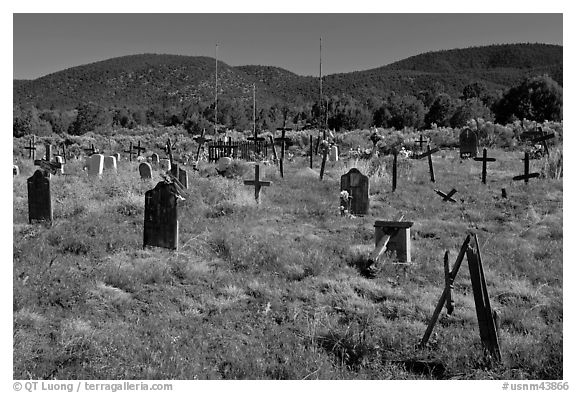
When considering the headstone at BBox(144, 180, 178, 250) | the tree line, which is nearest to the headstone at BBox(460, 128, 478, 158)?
the tree line

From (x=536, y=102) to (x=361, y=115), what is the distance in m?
17.6

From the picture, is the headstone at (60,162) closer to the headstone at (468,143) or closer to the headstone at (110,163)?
the headstone at (110,163)

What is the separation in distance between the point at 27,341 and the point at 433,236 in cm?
793

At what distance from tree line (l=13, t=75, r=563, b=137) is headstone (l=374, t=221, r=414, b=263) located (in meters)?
29.2

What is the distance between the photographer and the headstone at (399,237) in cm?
862

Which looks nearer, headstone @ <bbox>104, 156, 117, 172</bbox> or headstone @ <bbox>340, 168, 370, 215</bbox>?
headstone @ <bbox>340, 168, 370, 215</bbox>

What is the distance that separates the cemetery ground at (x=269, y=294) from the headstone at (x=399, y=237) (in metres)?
0.21

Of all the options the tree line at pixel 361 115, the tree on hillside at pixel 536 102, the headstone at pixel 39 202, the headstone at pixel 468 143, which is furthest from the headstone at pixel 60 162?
the tree on hillside at pixel 536 102

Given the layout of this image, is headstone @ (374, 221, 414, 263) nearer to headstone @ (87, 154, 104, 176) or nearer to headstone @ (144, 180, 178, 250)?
headstone @ (144, 180, 178, 250)

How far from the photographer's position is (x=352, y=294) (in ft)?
23.8

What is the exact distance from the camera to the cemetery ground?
206 inches

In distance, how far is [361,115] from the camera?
5581cm

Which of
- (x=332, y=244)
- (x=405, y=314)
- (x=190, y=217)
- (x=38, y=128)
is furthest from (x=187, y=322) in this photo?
(x=38, y=128)
